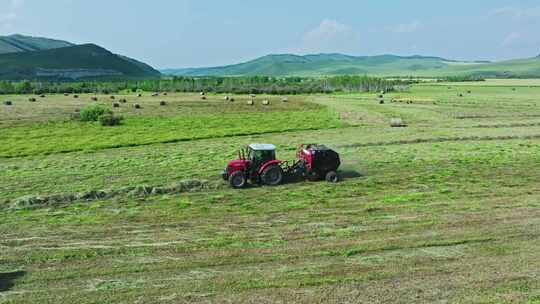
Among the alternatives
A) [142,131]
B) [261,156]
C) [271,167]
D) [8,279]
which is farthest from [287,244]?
[142,131]

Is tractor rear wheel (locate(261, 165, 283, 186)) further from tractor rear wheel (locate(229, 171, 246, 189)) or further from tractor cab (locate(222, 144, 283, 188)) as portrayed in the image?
tractor rear wheel (locate(229, 171, 246, 189))

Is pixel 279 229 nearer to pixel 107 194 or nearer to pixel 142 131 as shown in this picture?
pixel 107 194

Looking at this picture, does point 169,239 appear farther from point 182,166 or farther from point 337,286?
point 182,166

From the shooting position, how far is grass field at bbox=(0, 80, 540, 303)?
11.9 meters

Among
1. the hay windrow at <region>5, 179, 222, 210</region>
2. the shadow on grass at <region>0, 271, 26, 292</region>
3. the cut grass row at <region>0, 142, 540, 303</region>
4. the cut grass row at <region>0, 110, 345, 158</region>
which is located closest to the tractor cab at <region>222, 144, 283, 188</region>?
the cut grass row at <region>0, 142, 540, 303</region>

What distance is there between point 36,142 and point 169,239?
2666 centimetres

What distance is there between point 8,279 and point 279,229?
8.03 metres

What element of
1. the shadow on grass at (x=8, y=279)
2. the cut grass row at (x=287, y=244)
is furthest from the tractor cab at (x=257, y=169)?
the shadow on grass at (x=8, y=279)


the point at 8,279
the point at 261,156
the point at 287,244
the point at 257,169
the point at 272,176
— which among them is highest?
the point at 261,156

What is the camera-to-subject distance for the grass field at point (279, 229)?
1187cm

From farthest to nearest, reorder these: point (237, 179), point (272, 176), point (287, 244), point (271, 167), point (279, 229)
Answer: point (272, 176) → point (271, 167) → point (237, 179) → point (279, 229) → point (287, 244)

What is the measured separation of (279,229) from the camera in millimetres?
16203

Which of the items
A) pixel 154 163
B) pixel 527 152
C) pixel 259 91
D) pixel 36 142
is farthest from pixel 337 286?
pixel 259 91

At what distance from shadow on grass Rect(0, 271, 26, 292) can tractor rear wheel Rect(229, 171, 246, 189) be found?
1052cm
